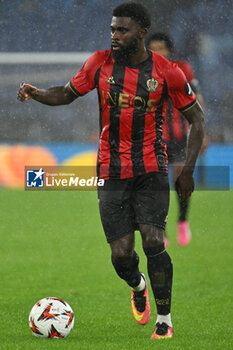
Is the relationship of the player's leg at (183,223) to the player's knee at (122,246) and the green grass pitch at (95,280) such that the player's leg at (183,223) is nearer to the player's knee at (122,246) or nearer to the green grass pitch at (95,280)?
the green grass pitch at (95,280)

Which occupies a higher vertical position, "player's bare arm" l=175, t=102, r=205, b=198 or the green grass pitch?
"player's bare arm" l=175, t=102, r=205, b=198

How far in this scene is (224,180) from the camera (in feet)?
54.3

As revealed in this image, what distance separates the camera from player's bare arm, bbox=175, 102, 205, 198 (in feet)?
14.0

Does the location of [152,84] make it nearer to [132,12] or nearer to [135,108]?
[135,108]

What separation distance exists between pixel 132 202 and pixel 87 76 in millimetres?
803

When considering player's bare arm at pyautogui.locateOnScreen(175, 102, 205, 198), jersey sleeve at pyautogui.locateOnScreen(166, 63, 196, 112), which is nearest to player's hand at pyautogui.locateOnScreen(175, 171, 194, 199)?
player's bare arm at pyautogui.locateOnScreen(175, 102, 205, 198)

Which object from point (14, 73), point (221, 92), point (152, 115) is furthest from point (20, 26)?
point (152, 115)

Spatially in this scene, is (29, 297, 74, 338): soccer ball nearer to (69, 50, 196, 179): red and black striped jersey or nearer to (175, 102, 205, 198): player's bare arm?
(69, 50, 196, 179): red and black striped jersey

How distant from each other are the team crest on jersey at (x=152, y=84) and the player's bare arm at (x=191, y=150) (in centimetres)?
23

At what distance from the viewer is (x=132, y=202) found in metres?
4.46

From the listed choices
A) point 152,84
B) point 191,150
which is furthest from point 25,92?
point 191,150

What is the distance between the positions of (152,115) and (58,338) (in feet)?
4.54

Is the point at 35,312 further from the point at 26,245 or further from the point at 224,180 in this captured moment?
the point at 224,180

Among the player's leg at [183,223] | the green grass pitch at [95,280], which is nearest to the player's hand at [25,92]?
the green grass pitch at [95,280]
